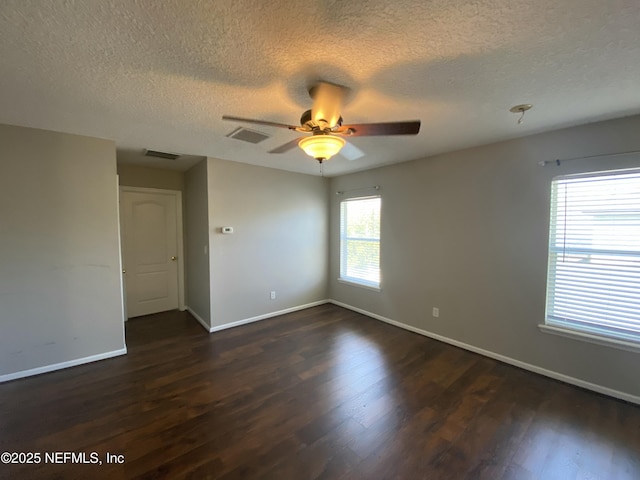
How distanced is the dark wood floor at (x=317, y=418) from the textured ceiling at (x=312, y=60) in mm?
2414

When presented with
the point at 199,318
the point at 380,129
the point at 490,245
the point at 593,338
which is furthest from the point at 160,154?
the point at 593,338

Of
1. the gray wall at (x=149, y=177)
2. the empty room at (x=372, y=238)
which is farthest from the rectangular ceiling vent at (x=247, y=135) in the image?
the gray wall at (x=149, y=177)

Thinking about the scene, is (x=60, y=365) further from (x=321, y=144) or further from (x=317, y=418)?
(x=321, y=144)

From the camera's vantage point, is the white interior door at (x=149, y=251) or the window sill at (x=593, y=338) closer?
the window sill at (x=593, y=338)

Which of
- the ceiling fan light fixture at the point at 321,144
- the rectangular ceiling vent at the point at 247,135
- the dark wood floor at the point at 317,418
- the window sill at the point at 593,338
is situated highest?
the rectangular ceiling vent at the point at 247,135

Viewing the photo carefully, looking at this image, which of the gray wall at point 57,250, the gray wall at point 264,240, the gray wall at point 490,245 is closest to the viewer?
the gray wall at point 490,245

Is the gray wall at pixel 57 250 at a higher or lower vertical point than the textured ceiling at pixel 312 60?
lower

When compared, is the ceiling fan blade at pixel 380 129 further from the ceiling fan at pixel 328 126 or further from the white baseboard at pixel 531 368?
the white baseboard at pixel 531 368

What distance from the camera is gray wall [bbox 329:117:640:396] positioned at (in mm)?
2377

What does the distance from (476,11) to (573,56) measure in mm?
777

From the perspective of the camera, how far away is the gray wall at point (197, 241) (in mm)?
3721

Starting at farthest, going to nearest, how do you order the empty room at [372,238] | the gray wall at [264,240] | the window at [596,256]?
1. the gray wall at [264,240]
2. the window at [596,256]
3. the empty room at [372,238]

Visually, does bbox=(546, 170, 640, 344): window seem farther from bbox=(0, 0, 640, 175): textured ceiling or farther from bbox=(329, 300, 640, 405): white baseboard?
bbox=(0, 0, 640, 175): textured ceiling

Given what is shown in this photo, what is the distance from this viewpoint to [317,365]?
283 centimetres
